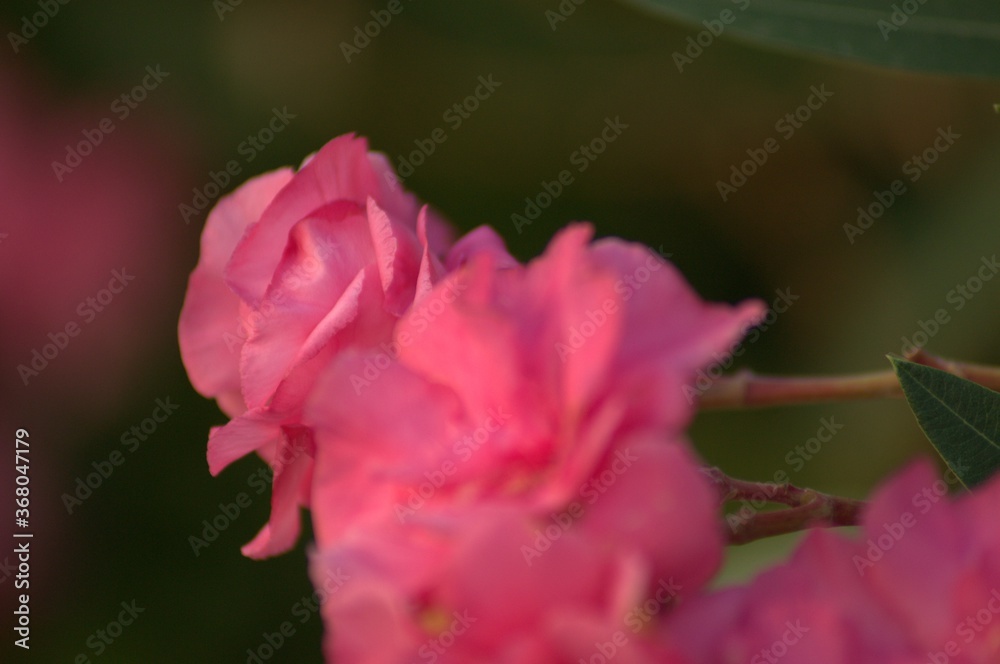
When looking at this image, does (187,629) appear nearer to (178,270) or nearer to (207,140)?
(178,270)

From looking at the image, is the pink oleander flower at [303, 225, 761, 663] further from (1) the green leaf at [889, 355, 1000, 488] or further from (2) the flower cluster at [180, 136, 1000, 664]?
(1) the green leaf at [889, 355, 1000, 488]

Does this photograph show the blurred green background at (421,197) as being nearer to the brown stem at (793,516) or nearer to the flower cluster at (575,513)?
the brown stem at (793,516)

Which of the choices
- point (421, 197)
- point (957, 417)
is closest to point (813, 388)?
point (957, 417)

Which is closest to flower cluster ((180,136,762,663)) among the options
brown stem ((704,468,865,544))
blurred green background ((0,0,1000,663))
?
brown stem ((704,468,865,544))

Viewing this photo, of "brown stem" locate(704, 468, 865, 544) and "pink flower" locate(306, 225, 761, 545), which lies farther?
"brown stem" locate(704, 468, 865, 544)

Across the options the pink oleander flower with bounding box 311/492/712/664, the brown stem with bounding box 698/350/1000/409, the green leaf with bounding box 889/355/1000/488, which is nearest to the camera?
the pink oleander flower with bounding box 311/492/712/664

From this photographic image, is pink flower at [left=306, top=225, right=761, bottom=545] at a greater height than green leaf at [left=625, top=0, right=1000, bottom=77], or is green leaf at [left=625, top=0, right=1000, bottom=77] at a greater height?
green leaf at [left=625, top=0, right=1000, bottom=77]
